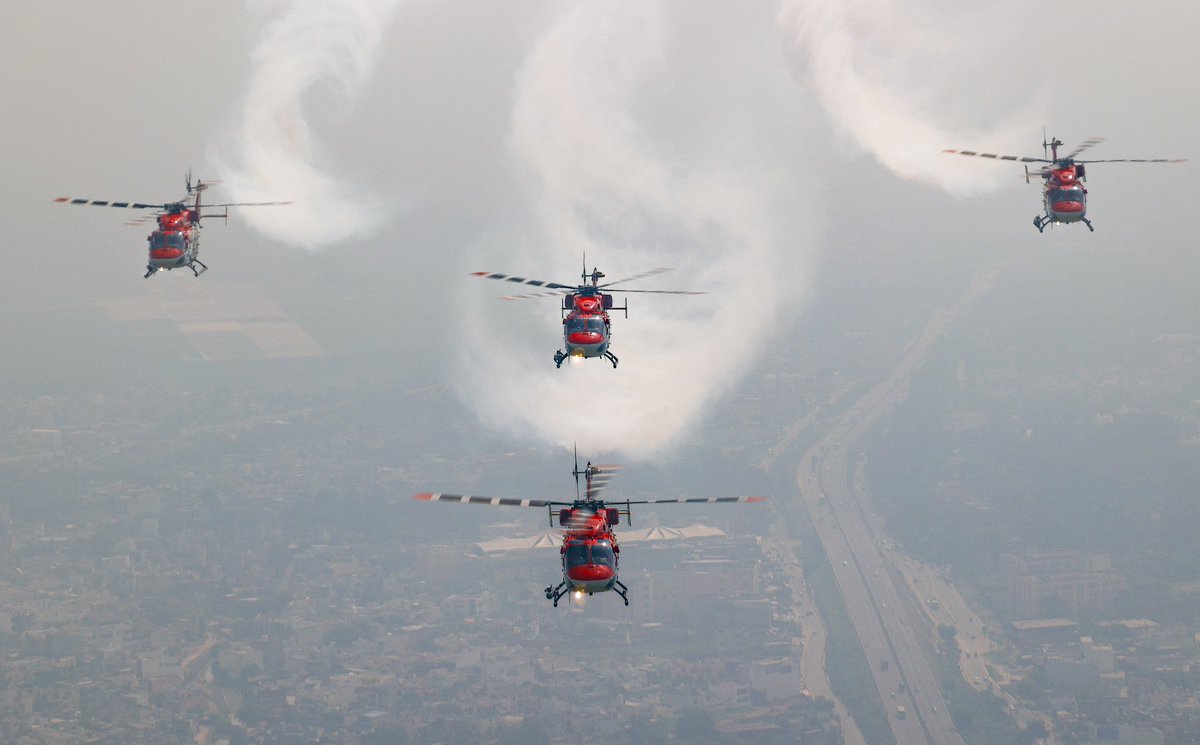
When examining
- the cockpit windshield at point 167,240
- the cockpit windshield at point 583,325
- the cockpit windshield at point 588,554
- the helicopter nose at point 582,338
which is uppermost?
the cockpit windshield at point 167,240

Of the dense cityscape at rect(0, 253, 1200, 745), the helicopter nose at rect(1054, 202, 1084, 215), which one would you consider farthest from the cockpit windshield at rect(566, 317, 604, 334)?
the dense cityscape at rect(0, 253, 1200, 745)

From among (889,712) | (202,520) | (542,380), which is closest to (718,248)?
(542,380)

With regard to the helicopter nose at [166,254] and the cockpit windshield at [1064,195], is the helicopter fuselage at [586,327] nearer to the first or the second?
the helicopter nose at [166,254]

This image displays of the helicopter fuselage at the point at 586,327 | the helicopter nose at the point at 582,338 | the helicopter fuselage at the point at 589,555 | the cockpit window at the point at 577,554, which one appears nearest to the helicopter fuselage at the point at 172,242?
the helicopter fuselage at the point at 586,327

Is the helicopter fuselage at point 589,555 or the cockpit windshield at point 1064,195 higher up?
the cockpit windshield at point 1064,195

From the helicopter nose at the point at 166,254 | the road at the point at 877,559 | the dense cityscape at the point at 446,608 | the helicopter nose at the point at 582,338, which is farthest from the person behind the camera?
the road at the point at 877,559

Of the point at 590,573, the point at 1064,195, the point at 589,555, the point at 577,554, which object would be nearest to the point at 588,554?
the point at 589,555

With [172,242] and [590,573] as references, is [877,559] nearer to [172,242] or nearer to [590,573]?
[172,242]

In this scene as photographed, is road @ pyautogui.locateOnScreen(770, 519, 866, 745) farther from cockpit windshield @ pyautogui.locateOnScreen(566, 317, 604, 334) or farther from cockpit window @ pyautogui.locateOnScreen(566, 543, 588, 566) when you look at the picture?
cockpit window @ pyautogui.locateOnScreen(566, 543, 588, 566)
